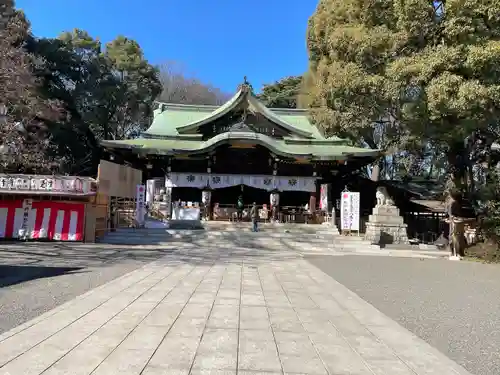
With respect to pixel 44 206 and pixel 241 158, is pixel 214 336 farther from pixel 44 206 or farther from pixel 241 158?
pixel 241 158

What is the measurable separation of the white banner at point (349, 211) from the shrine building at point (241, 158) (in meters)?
3.25

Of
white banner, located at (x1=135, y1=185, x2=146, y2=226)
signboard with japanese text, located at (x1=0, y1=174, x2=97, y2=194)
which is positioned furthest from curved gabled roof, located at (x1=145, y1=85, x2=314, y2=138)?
signboard with japanese text, located at (x1=0, y1=174, x2=97, y2=194)

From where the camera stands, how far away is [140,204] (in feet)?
57.5

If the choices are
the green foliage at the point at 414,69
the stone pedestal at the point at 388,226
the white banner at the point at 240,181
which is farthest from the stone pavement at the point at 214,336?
the white banner at the point at 240,181

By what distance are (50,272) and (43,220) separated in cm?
738

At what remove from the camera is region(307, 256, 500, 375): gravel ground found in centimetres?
432

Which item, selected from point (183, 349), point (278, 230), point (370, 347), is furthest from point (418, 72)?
point (183, 349)

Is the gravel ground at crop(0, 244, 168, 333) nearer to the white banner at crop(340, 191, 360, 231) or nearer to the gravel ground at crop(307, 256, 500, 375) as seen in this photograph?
the gravel ground at crop(307, 256, 500, 375)

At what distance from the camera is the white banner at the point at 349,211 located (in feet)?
55.6

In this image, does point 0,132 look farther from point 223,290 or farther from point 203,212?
point 203,212

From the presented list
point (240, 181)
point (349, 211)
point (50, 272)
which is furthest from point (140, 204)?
point (50, 272)

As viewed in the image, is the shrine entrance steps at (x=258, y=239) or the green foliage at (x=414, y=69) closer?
the green foliage at (x=414, y=69)

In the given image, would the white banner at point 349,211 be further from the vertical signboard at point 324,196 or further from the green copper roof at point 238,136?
the green copper roof at point 238,136

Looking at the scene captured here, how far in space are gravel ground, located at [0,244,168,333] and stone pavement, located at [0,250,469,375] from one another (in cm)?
36
